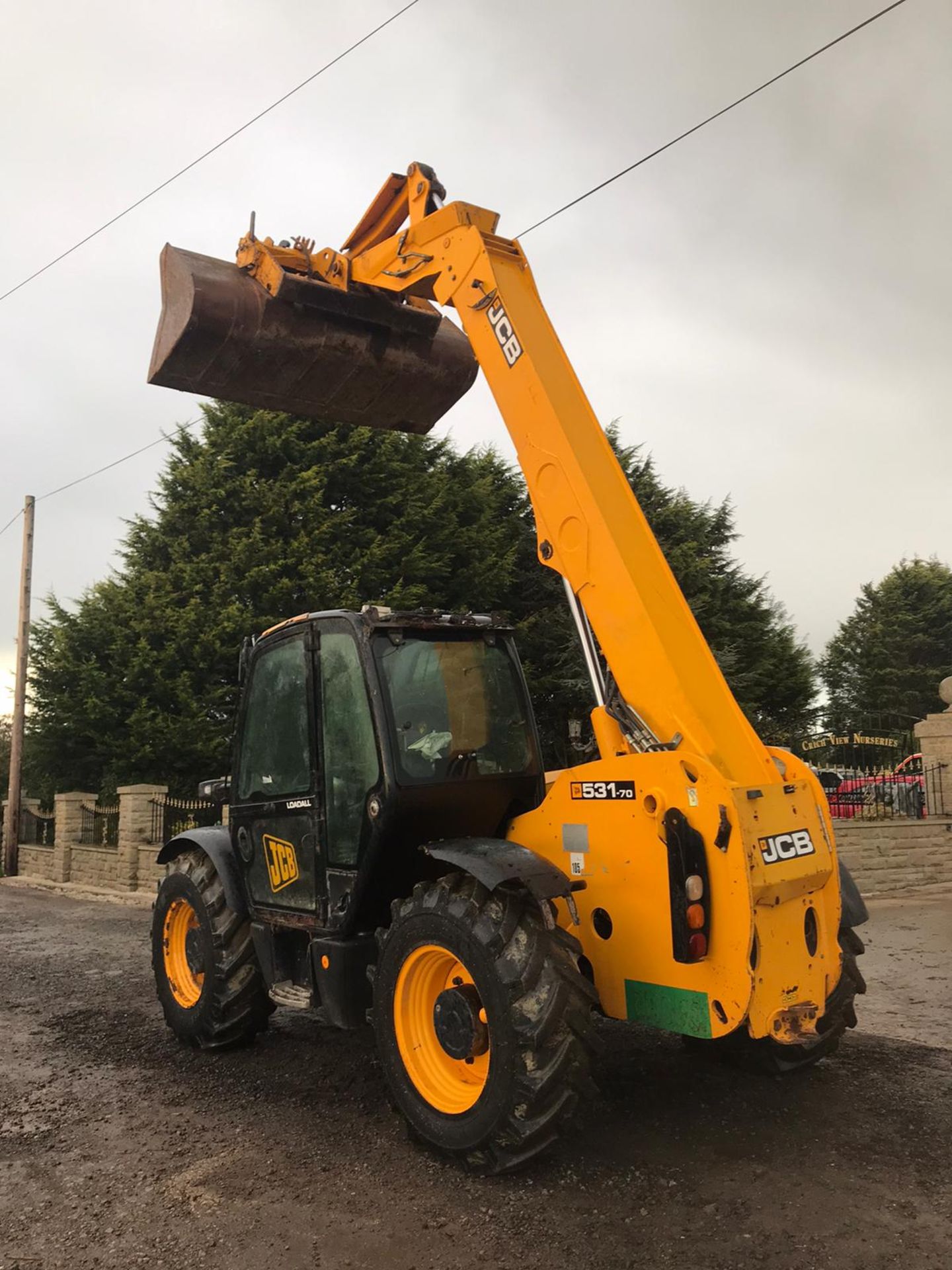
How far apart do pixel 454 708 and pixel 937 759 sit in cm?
855

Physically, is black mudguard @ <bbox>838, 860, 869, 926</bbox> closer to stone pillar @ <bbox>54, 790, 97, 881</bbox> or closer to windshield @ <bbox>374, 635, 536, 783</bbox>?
windshield @ <bbox>374, 635, 536, 783</bbox>

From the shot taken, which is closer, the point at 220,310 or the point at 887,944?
the point at 220,310

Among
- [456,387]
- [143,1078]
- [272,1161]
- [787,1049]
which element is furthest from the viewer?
[456,387]

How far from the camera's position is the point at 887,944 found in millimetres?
7887

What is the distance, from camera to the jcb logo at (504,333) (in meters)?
4.61

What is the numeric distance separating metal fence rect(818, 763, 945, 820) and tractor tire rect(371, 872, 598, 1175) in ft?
26.9

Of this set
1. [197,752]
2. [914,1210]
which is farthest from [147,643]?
[914,1210]

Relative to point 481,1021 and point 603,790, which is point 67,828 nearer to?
point 481,1021

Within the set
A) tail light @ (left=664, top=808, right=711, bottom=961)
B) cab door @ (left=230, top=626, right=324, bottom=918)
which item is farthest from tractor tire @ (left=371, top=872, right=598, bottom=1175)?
cab door @ (left=230, top=626, right=324, bottom=918)

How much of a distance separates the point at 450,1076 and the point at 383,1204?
→ 57 cm

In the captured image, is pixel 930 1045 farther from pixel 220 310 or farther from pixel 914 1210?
pixel 220 310

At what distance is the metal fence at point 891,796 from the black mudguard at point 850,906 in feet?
22.8

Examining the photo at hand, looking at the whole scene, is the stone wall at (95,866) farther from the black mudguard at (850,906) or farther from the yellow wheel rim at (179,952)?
the black mudguard at (850,906)

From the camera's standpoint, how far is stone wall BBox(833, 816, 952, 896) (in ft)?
34.5
